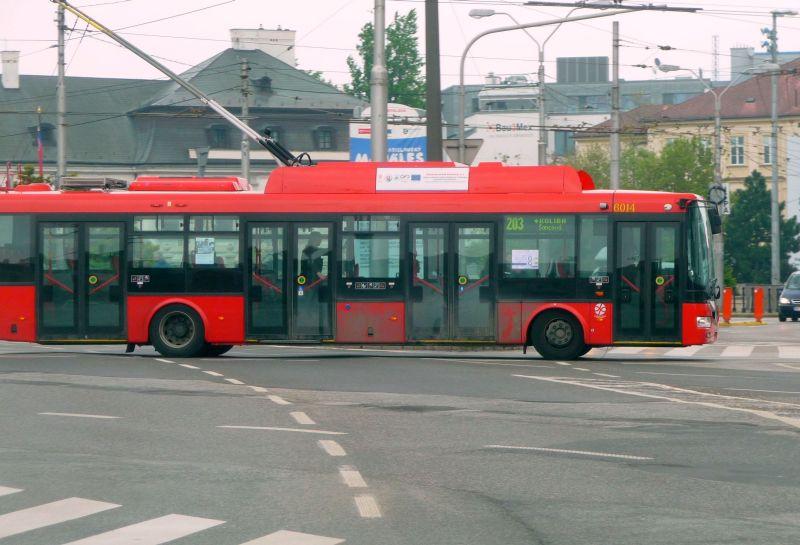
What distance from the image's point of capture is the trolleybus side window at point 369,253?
23391 mm

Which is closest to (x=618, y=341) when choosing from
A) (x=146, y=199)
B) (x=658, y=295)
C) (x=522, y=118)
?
(x=658, y=295)

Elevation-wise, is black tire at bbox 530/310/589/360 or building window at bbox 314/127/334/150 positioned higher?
building window at bbox 314/127/334/150

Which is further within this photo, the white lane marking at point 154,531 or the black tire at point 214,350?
the black tire at point 214,350

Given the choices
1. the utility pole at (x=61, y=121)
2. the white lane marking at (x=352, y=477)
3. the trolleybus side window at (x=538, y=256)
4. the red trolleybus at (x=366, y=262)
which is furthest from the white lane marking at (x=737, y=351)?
the utility pole at (x=61, y=121)

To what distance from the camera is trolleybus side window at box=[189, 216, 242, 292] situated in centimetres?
2366

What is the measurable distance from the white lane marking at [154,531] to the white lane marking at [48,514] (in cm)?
47

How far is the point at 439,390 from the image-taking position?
1706 centimetres

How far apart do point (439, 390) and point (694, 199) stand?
7486 millimetres

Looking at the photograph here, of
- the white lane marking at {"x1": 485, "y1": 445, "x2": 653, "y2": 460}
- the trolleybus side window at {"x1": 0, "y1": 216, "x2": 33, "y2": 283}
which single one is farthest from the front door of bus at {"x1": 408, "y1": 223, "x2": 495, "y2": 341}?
the white lane marking at {"x1": 485, "y1": 445, "x2": 653, "y2": 460}

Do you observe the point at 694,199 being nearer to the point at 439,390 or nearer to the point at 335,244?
the point at 335,244

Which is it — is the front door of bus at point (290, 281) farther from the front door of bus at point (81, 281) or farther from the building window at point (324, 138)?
the building window at point (324, 138)

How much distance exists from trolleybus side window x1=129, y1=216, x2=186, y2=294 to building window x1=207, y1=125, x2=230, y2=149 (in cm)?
5936

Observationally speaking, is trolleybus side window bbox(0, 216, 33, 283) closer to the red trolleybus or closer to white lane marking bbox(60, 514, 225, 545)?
the red trolleybus

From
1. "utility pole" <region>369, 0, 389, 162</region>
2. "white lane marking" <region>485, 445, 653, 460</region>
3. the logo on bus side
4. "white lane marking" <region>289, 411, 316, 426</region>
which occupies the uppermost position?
"utility pole" <region>369, 0, 389, 162</region>
